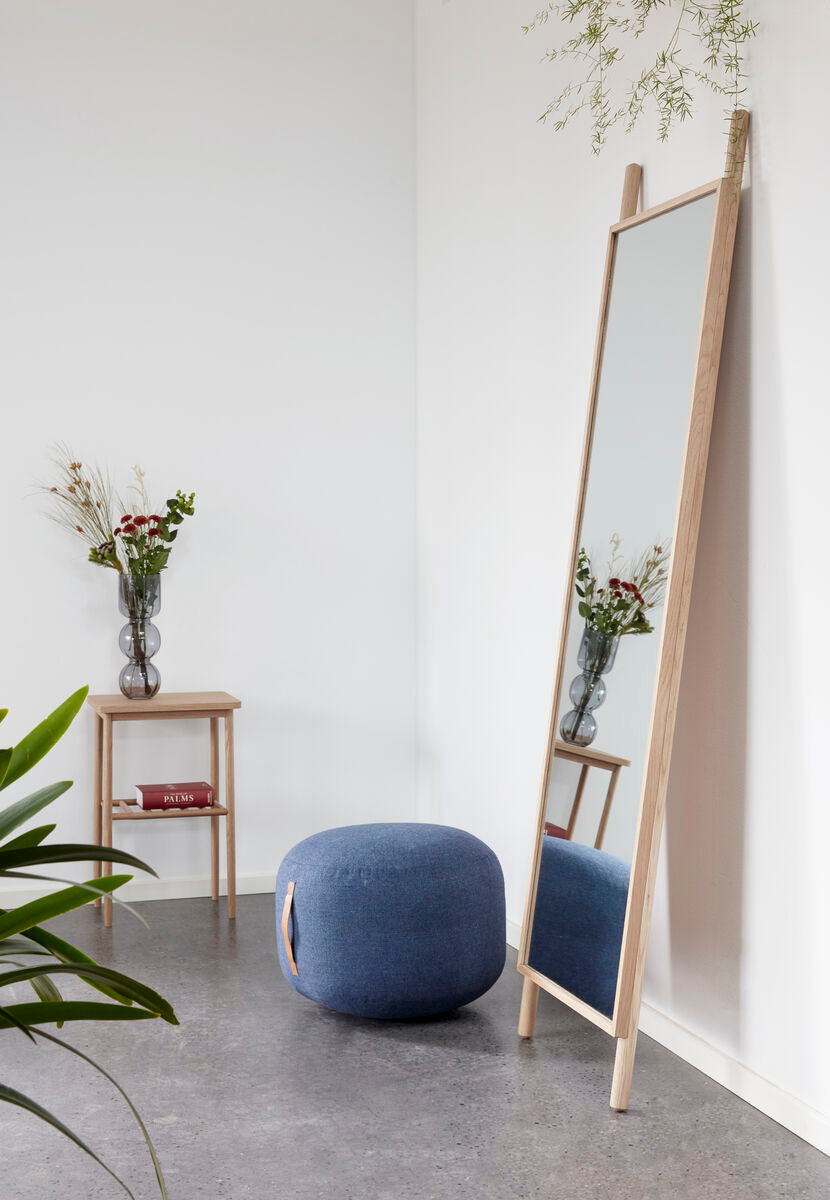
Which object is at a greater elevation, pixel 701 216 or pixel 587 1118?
pixel 701 216

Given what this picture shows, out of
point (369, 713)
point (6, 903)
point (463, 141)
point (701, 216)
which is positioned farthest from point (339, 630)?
point (701, 216)

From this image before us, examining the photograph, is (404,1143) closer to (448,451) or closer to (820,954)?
(820,954)

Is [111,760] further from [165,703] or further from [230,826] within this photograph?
[230,826]

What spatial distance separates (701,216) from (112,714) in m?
2.41

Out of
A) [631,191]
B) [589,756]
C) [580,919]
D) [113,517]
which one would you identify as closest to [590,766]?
[589,756]

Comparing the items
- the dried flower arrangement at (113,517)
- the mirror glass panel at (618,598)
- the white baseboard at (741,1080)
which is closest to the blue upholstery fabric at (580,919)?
the mirror glass panel at (618,598)

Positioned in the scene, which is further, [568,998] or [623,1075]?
[568,998]

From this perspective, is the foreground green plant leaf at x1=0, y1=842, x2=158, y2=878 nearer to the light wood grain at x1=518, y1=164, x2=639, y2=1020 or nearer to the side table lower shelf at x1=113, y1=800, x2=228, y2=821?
the light wood grain at x1=518, y1=164, x2=639, y2=1020

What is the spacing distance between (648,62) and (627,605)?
4.59 ft

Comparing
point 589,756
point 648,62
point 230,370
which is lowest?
point 589,756

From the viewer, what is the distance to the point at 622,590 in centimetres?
278

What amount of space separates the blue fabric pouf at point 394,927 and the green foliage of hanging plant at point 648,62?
1.90 metres

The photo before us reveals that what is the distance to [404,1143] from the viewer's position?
2322 mm

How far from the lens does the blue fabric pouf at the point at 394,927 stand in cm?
286
